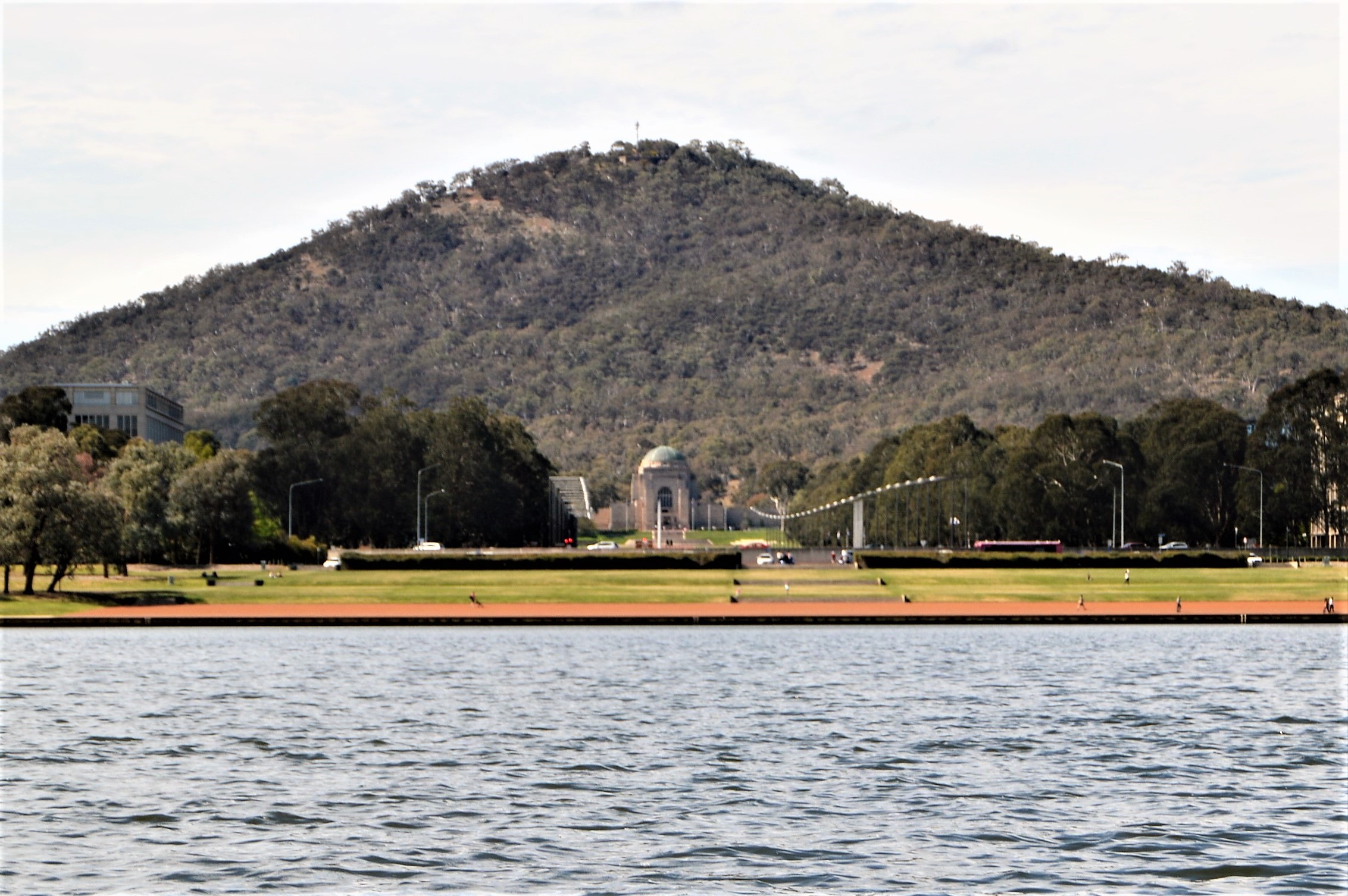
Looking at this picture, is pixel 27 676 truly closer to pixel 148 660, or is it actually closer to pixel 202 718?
pixel 148 660

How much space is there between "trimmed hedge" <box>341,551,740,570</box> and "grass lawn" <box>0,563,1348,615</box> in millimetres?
1190

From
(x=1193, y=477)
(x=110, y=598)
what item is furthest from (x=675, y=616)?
(x=1193, y=477)

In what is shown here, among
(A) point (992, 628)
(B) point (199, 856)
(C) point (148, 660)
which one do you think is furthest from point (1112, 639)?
(B) point (199, 856)

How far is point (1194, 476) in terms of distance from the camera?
147125 millimetres

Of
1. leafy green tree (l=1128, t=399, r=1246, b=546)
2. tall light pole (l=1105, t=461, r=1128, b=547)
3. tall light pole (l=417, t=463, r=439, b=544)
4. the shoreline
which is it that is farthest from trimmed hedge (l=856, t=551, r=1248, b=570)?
tall light pole (l=417, t=463, r=439, b=544)

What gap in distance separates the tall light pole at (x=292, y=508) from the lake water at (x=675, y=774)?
93604 mm

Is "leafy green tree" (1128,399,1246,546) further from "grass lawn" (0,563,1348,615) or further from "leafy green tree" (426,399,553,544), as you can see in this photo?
"leafy green tree" (426,399,553,544)

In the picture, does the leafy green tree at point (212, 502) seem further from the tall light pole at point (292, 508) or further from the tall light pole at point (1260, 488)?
the tall light pole at point (1260, 488)

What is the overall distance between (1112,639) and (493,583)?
36.6 meters

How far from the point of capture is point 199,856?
22.1 meters

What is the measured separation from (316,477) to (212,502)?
44902 mm

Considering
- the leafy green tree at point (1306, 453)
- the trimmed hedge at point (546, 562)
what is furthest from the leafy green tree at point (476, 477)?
the leafy green tree at point (1306, 453)

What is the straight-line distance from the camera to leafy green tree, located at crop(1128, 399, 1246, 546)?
482 ft

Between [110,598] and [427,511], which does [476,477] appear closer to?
[427,511]
